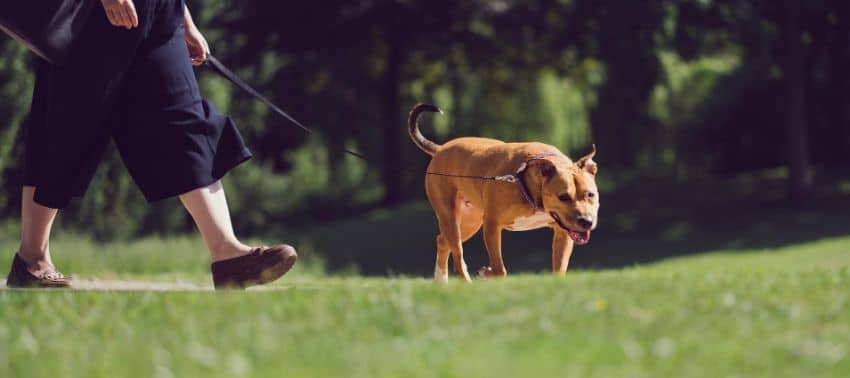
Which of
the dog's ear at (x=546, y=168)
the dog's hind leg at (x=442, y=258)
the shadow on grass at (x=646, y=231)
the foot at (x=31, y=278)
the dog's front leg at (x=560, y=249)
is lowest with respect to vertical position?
the shadow on grass at (x=646, y=231)

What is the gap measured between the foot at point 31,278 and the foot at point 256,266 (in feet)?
3.29

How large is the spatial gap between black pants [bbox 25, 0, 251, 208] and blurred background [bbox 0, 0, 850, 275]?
1263 cm

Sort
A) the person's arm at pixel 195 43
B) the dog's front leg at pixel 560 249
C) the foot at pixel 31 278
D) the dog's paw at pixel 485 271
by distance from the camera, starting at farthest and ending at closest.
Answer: the dog's paw at pixel 485 271, the dog's front leg at pixel 560 249, the person's arm at pixel 195 43, the foot at pixel 31 278

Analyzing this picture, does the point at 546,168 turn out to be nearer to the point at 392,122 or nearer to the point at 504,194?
the point at 504,194

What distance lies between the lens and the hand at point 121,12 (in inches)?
221

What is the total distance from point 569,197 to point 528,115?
970 inches

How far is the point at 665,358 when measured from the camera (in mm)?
3953

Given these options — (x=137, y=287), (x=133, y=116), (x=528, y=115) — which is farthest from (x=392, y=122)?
(x=133, y=116)

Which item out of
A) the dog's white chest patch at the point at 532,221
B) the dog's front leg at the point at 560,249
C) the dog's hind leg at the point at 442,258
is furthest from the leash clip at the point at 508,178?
the dog's hind leg at the point at 442,258

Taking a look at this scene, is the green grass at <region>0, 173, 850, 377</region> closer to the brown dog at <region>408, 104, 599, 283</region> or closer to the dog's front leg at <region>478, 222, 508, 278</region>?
the brown dog at <region>408, 104, 599, 283</region>

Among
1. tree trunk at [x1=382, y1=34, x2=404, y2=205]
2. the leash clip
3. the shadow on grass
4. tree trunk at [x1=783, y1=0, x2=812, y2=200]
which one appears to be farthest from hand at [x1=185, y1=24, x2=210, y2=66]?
tree trunk at [x1=382, y1=34, x2=404, y2=205]

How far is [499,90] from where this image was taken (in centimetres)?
3031

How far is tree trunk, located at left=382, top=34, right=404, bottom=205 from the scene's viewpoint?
2744 centimetres

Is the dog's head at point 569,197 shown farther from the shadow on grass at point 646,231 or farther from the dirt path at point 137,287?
the shadow on grass at point 646,231
